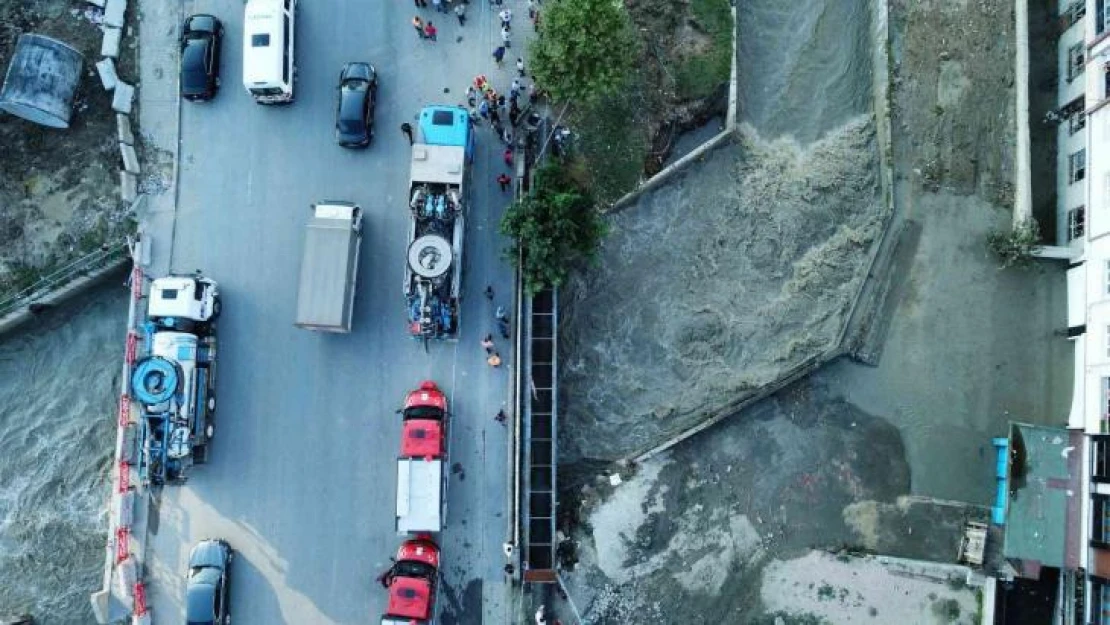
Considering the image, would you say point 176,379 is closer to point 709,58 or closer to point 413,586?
point 413,586

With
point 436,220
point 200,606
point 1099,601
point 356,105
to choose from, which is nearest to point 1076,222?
point 1099,601

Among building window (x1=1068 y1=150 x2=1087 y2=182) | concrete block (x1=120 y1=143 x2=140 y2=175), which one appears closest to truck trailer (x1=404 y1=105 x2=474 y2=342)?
concrete block (x1=120 y1=143 x2=140 y2=175)

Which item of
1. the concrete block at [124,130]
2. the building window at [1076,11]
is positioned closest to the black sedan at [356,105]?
the concrete block at [124,130]

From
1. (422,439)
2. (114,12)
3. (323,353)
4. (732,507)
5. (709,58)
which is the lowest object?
(732,507)

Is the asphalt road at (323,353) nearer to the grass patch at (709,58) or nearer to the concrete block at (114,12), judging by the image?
the concrete block at (114,12)

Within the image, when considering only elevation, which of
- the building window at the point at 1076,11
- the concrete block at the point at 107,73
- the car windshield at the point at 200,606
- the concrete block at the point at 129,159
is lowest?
the car windshield at the point at 200,606

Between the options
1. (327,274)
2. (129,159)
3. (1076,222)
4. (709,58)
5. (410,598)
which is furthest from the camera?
(709,58)

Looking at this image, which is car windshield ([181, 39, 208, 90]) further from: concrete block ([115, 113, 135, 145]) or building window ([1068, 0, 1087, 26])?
building window ([1068, 0, 1087, 26])
